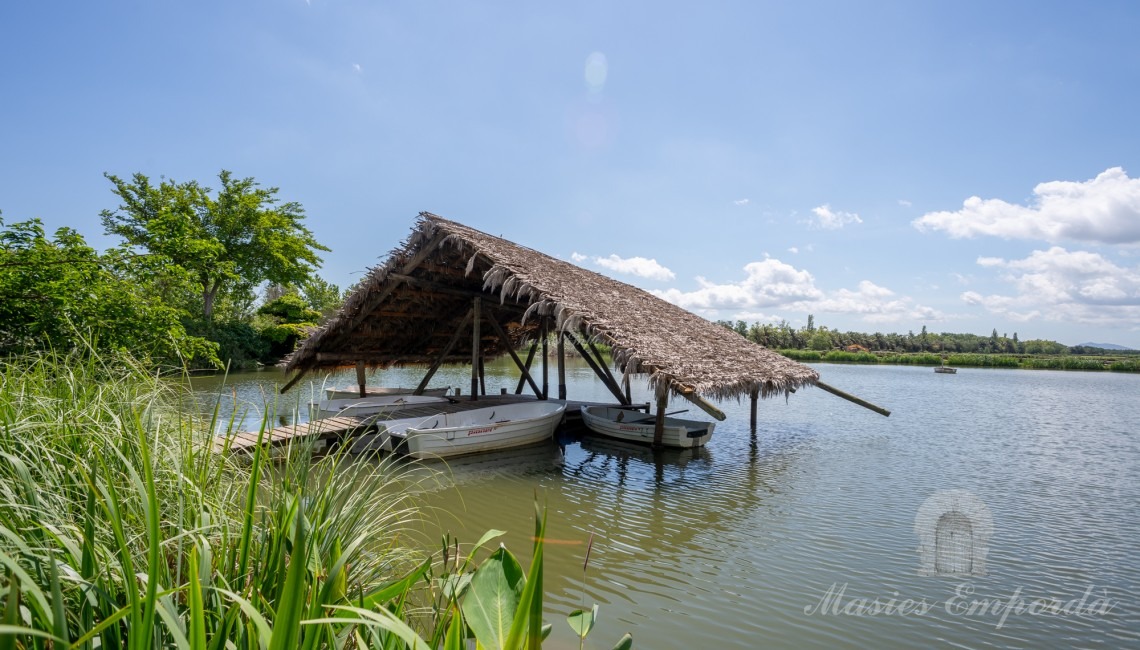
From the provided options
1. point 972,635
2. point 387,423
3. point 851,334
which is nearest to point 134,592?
point 972,635

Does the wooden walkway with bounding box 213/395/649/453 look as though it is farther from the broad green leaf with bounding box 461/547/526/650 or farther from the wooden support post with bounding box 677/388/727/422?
the broad green leaf with bounding box 461/547/526/650

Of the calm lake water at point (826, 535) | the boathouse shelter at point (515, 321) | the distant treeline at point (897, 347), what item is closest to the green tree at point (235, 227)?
the boathouse shelter at point (515, 321)

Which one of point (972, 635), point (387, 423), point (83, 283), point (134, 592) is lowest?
point (972, 635)

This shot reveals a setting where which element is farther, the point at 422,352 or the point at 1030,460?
the point at 422,352

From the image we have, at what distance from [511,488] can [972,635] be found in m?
4.69

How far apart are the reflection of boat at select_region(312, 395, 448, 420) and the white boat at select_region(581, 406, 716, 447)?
3057mm

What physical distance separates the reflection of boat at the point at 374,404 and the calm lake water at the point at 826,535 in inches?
98.0

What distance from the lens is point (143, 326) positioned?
22.2ft

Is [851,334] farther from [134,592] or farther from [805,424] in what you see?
[134,592]

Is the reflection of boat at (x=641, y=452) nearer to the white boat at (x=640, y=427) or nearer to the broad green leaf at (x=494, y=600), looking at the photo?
the white boat at (x=640, y=427)

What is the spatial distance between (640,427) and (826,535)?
429cm

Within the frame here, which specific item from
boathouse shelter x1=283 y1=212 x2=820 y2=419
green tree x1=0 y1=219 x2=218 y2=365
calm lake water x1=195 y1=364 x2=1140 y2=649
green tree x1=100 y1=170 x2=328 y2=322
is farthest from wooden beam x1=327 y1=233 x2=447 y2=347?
green tree x1=100 y1=170 x2=328 y2=322

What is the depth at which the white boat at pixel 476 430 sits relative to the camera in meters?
7.61

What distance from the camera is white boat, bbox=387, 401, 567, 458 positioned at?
761 centimetres
